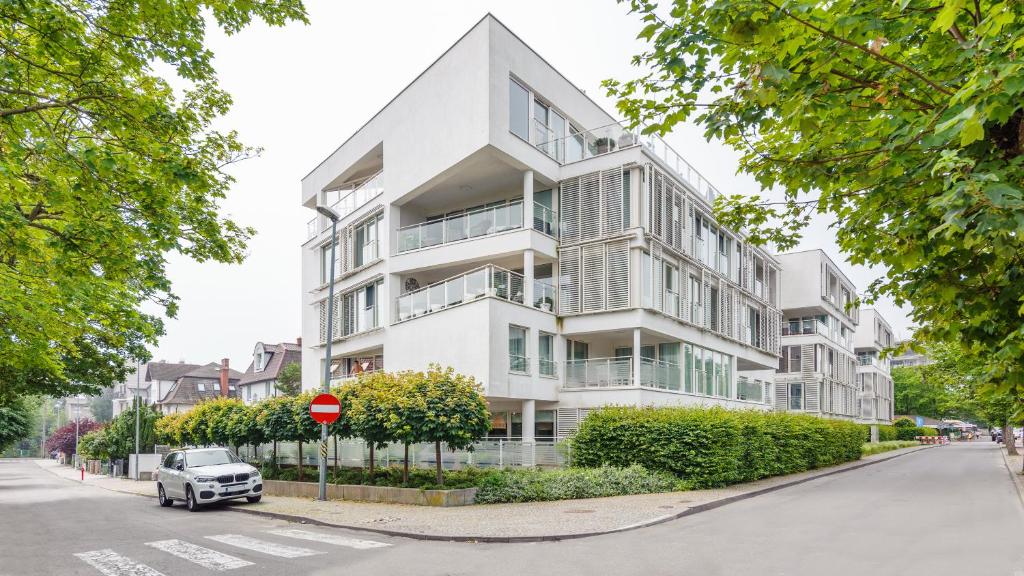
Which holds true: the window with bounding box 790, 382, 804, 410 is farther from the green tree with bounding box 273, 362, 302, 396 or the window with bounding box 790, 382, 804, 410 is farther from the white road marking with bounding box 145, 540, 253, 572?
the white road marking with bounding box 145, 540, 253, 572

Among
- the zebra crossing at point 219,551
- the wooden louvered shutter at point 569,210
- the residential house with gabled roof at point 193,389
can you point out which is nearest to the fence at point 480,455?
the zebra crossing at point 219,551

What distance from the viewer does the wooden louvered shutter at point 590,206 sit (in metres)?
26.3

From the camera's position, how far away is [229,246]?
1262 cm

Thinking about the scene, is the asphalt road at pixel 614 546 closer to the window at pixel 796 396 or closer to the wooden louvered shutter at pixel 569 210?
the wooden louvered shutter at pixel 569 210

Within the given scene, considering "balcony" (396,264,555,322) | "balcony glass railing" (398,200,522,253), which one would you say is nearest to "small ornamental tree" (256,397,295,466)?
"balcony" (396,264,555,322)

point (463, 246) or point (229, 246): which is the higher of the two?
point (463, 246)

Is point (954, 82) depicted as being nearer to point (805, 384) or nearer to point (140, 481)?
point (140, 481)

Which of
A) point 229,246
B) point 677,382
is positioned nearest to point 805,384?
point 677,382

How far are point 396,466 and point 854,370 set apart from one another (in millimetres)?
52537

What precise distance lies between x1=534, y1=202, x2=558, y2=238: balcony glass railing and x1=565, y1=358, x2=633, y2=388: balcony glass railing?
4.97m

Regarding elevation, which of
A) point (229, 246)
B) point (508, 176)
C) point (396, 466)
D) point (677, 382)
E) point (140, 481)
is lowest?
point (140, 481)

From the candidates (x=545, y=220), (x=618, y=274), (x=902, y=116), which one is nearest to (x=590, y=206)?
(x=545, y=220)

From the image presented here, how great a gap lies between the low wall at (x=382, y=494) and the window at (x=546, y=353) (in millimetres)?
8410

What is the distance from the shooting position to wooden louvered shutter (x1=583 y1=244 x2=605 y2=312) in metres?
25.9
